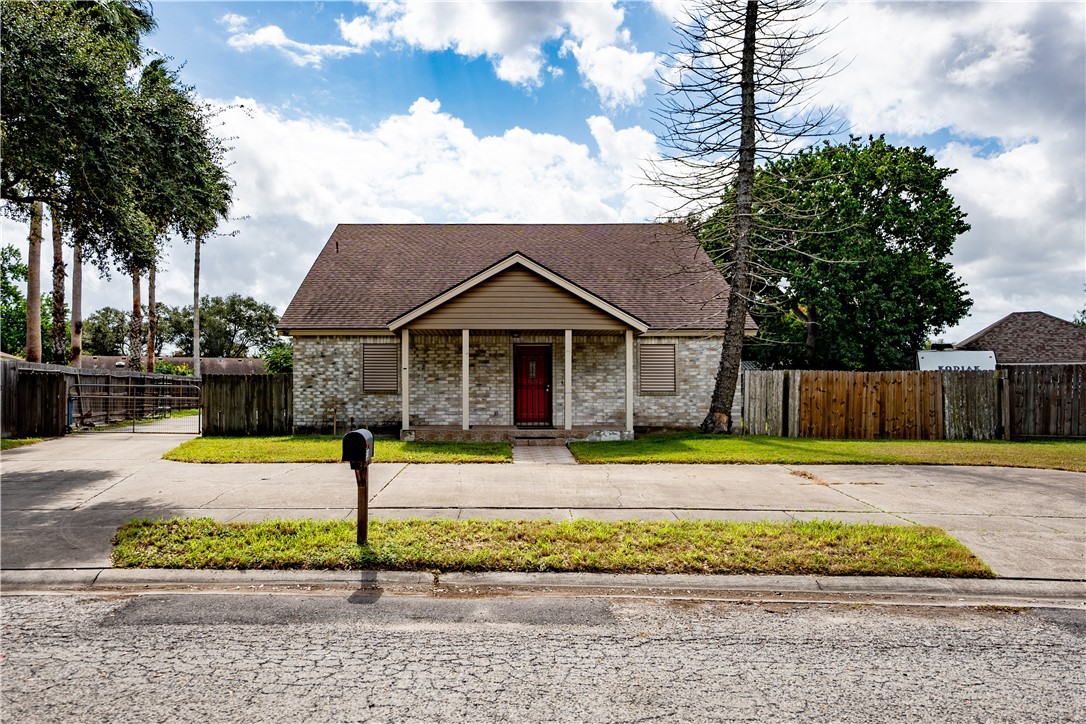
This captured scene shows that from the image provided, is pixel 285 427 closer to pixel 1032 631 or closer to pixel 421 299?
pixel 421 299

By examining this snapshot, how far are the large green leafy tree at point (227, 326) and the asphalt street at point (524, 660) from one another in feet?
230

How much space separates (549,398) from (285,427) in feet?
25.1

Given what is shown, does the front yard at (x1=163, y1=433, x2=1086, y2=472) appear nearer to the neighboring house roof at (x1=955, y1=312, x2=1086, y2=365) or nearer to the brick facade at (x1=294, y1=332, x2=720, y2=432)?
the brick facade at (x1=294, y1=332, x2=720, y2=432)

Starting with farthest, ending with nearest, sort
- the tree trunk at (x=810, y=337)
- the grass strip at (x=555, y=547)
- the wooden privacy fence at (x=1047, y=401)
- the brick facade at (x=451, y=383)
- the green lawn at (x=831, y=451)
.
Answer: the tree trunk at (x=810, y=337) → the brick facade at (x=451, y=383) → the wooden privacy fence at (x=1047, y=401) → the green lawn at (x=831, y=451) → the grass strip at (x=555, y=547)

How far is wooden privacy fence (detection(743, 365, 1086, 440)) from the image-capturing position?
15891 mm

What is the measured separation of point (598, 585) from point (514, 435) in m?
10.5

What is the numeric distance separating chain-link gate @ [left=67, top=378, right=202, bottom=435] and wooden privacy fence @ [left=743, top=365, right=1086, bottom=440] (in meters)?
17.2

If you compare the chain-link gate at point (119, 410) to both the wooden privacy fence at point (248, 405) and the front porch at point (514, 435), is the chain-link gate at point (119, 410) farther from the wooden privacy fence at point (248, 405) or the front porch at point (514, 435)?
the front porch at point (514, 435)

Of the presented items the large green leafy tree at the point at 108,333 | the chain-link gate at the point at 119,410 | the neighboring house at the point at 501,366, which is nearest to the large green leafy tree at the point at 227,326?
the large green leafy tree at the point at 108,333

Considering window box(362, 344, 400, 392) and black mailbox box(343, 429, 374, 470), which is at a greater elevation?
window box(362, 344, 400, 392)

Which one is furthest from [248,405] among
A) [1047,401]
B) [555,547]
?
[1047,401]

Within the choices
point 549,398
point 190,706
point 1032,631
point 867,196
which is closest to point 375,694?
point 190,706

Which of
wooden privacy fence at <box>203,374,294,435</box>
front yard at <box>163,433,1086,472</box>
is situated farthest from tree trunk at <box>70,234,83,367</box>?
front yard at <box>163,433,1086,472</box>

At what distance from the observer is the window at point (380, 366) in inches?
685
